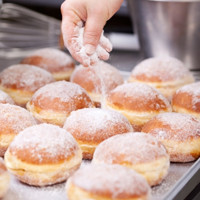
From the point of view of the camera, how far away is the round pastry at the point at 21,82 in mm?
2086

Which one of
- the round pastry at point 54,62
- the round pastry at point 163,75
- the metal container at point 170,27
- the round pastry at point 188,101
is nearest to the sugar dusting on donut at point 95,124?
the round pastry at point 188,101

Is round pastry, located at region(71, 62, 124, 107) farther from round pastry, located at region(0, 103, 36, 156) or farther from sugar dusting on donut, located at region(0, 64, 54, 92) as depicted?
round pastry, located at region(0, 103, 36, 156)

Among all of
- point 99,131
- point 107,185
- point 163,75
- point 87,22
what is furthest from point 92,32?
point 107,185

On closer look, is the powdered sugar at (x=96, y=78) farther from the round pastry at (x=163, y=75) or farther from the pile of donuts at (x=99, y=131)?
the round pastry at (x=163, y=75)

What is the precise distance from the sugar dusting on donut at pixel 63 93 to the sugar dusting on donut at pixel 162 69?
0.50 metres

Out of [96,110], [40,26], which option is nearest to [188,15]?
[96,110]

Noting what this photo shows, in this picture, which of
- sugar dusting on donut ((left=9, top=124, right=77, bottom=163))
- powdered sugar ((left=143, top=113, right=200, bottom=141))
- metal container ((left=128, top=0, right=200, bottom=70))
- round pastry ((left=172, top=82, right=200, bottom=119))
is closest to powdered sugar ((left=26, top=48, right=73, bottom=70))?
metal container ((left=128, top=0, right=200, bottom=70))

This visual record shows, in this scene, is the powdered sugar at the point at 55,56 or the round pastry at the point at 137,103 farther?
the powdered sugar at the point at 55,56

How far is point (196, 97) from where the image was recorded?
1.90 meters

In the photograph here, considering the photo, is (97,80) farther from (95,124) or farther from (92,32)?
(95,124)

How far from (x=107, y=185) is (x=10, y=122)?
60cm

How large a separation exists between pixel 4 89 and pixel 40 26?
60.4 inches

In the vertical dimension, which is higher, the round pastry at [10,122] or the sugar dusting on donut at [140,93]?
the round pastry at [10,122]

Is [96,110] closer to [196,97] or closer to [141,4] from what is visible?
[196,97]
